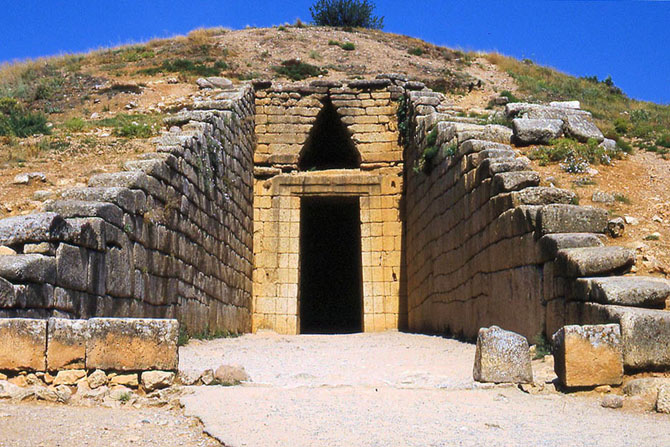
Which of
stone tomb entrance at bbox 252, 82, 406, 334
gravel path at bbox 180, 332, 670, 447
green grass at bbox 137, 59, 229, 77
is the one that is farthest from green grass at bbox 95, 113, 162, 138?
gravel path at bbox 180, 332, 670, 447

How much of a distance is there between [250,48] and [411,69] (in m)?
4.73

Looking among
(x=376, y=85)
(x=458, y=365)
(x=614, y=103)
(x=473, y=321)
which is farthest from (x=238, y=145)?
(x=614, y=103)

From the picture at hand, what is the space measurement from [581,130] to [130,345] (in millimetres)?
8778

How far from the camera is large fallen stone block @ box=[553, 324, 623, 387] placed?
509cm

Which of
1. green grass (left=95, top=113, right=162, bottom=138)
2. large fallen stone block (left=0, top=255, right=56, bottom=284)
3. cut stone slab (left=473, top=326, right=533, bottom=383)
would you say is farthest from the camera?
green grass (left=95, top=113, right=162, bottom=138)

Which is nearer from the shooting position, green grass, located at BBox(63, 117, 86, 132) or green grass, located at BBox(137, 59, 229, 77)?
green grass, located at BBox(63, 117, 86, 132)

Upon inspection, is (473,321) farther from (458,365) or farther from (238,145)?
(238,145)

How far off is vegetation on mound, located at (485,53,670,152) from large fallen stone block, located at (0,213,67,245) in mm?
9799

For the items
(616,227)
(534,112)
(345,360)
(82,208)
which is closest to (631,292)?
(616,227)

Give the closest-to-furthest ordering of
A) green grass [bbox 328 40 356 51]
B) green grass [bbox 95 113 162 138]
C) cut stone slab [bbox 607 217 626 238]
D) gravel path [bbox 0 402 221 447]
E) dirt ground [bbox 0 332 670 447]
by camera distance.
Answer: gravel path [bbox 0 402 221 447] < dirt ground [bbox 0 332 670 447] < cut stone slab [bbox 607 217 626 238] < green grass [bbox 95 113 162 138] < green grass [bbox 328 40 356 51]

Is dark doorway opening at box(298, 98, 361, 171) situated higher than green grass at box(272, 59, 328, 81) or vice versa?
green grass at box(272, 59, 328, 81)

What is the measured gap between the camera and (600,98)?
19281mm

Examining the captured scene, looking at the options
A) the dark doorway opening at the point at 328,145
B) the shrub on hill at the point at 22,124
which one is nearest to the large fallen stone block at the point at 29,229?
the shrub on hill at the point at 22,124

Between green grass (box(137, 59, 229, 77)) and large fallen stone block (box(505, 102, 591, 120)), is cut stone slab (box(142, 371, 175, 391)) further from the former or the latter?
green grass (box(137, 59, 229, 77))
